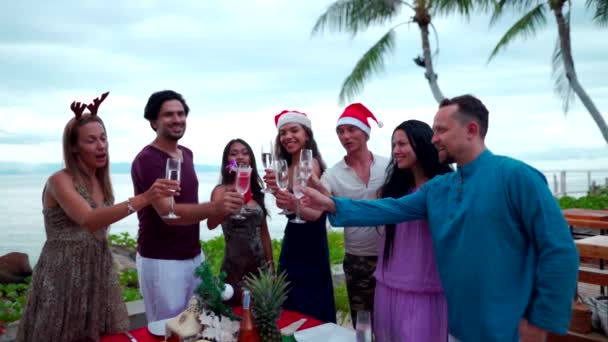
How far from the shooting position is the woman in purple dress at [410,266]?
2.58 metres

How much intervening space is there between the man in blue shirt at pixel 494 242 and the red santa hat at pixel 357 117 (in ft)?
4.23

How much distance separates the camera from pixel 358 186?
342 cm

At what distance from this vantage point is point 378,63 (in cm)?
1628

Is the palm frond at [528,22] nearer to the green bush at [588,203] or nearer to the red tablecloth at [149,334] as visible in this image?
the green bush at [588,203]

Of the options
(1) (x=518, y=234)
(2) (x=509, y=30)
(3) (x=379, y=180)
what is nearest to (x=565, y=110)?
(2) (x=509, y=30)

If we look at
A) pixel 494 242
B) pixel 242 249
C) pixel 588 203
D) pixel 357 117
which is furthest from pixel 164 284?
pixel 588 203

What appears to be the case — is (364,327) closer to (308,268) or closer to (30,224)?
(308,268)

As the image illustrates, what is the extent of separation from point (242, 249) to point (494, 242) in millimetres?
2048

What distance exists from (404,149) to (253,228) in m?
1.46

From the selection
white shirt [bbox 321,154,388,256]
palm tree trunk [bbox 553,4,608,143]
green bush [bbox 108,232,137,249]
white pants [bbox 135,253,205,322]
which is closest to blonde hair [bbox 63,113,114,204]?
white pants [bbox 135,253,205,322]

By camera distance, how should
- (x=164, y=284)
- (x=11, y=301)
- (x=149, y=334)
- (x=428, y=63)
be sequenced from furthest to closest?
(x=428, y=63) → (x=11, y=301) → (x=164, y=284) → (x=149, y=334)

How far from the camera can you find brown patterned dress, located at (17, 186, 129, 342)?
2.75 meters

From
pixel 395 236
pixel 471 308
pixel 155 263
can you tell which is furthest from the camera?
pixel 155 263

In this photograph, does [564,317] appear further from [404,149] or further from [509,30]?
[509,30]
